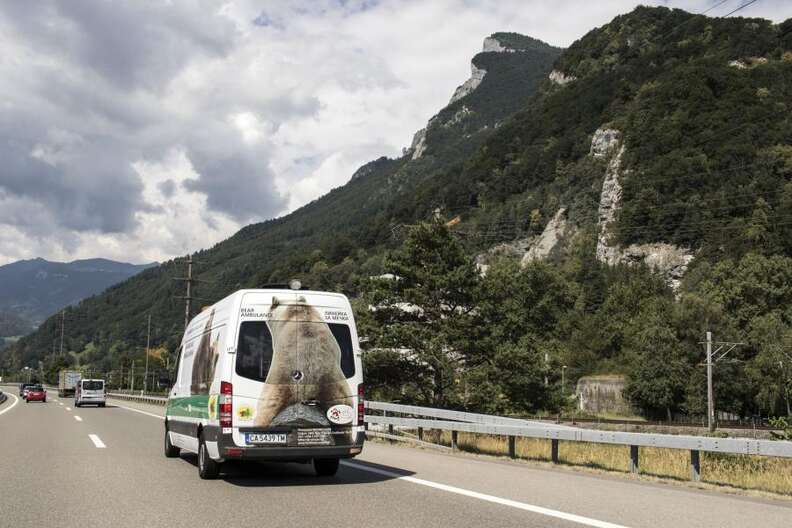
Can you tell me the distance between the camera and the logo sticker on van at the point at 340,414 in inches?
399

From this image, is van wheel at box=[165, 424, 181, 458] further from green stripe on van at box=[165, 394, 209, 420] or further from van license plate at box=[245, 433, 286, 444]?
van license plate at box=[245, 433, 286, 444]

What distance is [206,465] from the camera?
34.6 feet

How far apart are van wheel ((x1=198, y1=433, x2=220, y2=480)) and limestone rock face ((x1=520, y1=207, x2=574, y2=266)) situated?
11242 cm

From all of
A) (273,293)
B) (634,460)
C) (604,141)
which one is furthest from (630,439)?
(604,141)

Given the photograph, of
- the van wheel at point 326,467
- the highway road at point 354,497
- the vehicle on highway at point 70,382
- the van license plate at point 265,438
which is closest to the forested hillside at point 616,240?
the highway road at point 354,497

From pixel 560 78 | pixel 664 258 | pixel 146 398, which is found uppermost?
pixel 560 78

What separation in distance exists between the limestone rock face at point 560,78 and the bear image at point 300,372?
581 feet

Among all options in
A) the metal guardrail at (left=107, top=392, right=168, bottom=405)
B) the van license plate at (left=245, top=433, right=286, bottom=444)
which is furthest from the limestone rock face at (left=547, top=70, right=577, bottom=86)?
the van license plate at (left=245, top=433, right=286, bottom=444)

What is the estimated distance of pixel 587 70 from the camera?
17388 cm

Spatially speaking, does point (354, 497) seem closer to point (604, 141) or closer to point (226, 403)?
point (226, 403)

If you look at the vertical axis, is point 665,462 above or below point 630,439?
below

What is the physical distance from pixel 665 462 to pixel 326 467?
19.9 ft

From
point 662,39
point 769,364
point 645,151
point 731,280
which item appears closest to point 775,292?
point 731,280

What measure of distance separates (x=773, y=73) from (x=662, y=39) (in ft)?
165
